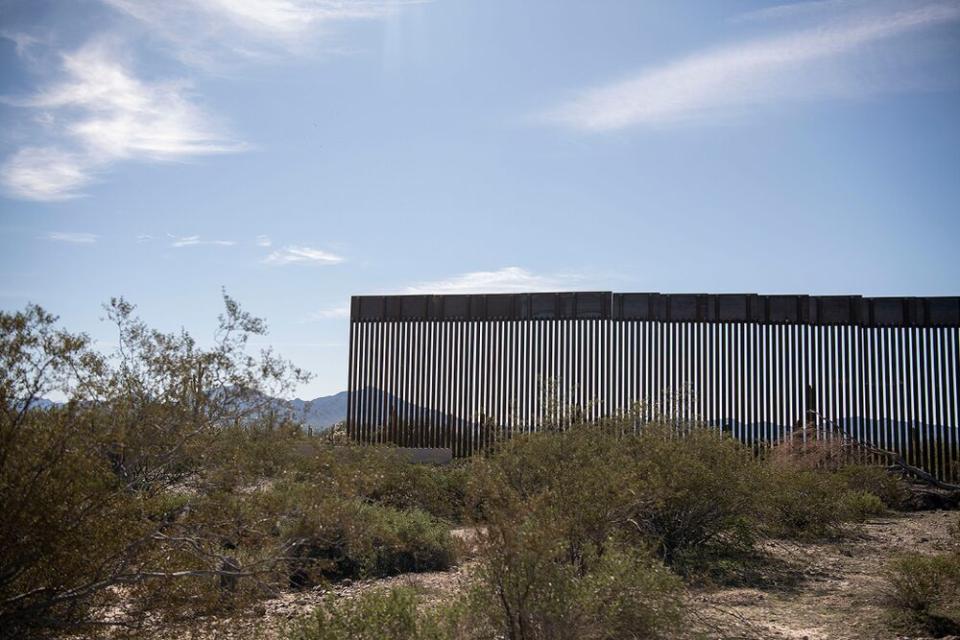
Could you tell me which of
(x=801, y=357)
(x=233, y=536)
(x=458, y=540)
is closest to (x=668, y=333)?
(x=801, y=357)

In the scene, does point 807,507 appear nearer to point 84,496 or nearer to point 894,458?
point 894,458

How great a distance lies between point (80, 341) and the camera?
456 cm

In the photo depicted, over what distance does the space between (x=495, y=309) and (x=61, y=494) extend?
13.4 metres

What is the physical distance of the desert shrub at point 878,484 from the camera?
13.9 metres

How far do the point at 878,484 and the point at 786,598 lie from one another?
7.92m

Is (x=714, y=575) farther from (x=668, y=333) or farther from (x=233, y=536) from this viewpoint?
(x=668, y=333)

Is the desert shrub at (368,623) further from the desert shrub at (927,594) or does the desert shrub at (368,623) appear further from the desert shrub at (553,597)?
the desert shrub at (927,594)

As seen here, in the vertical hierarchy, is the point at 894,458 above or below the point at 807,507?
above

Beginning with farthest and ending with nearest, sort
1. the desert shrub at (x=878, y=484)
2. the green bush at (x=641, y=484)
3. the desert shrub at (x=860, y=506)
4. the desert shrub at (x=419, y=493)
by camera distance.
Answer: the desert shrub at (x=878, y=484) → the desert shrub at (x=419, y=493) → the desert shrub at (x=860, y=506) → the green bush at (x=641, y=484)

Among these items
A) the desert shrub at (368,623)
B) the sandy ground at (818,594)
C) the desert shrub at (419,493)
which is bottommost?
the sandy ground at (818,594)

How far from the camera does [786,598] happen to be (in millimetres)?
7309

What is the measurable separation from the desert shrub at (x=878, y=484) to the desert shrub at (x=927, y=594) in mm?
7538

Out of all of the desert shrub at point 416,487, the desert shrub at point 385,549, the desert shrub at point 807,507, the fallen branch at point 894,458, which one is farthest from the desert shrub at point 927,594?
the fallen branch at point 894,458

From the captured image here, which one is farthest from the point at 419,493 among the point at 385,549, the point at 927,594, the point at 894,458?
the point at 894,458
